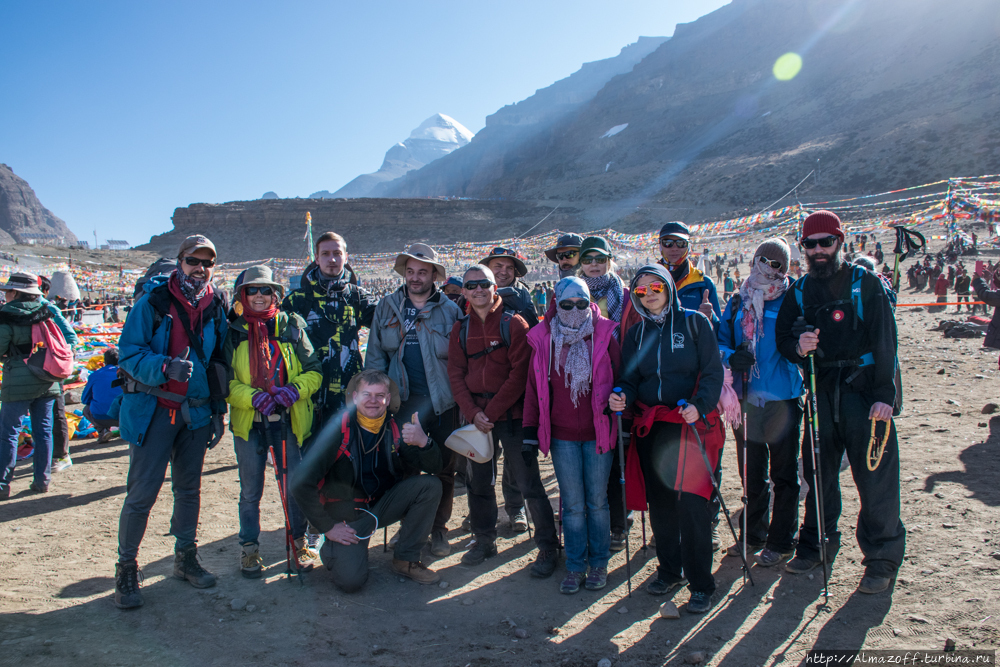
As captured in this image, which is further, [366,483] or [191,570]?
[366,483]

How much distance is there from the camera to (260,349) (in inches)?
141

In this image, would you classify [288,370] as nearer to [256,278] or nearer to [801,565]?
[256,278]

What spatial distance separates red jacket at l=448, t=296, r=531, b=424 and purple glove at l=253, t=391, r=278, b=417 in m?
1.09

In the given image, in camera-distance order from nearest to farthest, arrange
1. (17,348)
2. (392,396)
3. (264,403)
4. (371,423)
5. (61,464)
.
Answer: (264,403), (371,423), (392,396), (17,348), (61,464)

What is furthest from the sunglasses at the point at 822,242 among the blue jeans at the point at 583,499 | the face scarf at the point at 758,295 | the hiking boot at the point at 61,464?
the hiking boot at the point at 61,464

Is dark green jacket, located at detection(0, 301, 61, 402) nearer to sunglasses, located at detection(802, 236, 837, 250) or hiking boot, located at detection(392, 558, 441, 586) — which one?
hiking boot, located at detection(392, 558, 441, 586)

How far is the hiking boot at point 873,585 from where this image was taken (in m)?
3.12

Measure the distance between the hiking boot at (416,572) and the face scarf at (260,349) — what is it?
137 cm

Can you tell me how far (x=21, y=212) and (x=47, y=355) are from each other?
170 meters

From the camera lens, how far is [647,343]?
125 inches

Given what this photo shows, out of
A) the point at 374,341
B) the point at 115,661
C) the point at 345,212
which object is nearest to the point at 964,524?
the point at 374,341

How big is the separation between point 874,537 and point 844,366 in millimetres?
962

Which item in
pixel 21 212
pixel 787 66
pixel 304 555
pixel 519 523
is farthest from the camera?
pixel 21 212

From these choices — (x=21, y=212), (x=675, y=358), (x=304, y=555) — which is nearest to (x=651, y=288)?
(x=675, y=358)
